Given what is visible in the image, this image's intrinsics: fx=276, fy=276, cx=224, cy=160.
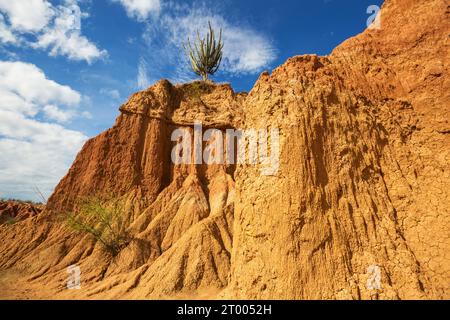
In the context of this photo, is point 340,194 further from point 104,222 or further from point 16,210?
point 16,210

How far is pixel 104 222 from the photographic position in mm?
15195

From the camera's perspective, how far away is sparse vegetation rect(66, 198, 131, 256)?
1499 cm

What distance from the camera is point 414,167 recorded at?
793cm

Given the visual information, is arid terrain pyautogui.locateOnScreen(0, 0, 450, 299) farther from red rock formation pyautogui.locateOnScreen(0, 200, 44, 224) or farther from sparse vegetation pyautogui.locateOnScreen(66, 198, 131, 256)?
red rock formation pyautogui.locateOnScreen(0, 200, 44, 224)

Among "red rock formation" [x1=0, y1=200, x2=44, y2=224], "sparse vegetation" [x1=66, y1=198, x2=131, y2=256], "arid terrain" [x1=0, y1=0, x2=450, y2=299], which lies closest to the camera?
"arid terrain" [x1=0, y1=0, x2=450, y2=299]

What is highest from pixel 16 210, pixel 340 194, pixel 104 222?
pixel 16 210

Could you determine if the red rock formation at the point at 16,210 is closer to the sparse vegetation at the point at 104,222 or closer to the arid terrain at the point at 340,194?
the sparse vegetation at the point at 104,222

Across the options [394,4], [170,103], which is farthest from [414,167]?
[170,103]

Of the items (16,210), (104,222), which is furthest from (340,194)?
(16,210)

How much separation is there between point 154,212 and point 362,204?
12321 millimetres

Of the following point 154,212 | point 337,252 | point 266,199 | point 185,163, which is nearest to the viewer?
point 337,252

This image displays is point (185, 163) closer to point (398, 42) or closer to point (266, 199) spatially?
point (266, 199)

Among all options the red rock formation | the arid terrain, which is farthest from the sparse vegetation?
the red rock formation

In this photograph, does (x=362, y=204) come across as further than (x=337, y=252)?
Yes
